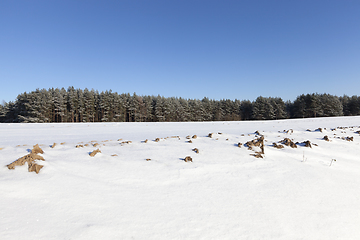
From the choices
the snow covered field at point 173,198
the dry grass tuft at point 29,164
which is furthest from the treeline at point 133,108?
the snow covered field at point 173,198

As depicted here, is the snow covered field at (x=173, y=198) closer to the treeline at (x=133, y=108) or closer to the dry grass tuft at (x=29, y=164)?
the dry grass tuft at (x=29, y=164)

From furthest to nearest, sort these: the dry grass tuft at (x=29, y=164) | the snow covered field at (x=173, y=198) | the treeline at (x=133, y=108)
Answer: the treeline at (x=133, y=108)
the dry grass tuft at (x=29, y=164)
the snow covered field at (x=173, y=198)

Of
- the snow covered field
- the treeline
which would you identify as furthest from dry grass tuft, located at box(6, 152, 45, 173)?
the treeline

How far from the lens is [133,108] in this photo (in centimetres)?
4900

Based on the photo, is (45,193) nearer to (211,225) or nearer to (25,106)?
(211,225)

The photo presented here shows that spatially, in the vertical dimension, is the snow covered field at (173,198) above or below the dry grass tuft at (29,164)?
below

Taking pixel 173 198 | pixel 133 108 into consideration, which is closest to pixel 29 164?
pixel 173 198

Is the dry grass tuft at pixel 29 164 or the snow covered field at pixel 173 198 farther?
the dry grass tuft at pixel 29 164

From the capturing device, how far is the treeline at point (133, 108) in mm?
39500

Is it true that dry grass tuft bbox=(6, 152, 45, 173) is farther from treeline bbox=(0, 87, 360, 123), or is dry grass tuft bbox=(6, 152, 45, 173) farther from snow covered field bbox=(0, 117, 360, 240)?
treeline bbox=(0, 87, 360, 123)

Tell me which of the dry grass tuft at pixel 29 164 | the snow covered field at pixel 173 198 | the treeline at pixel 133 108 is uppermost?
the treeline at pixel 133 108

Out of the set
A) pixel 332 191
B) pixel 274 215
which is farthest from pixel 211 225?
pixel 332 191

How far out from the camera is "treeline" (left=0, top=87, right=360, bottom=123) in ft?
130

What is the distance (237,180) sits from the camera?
299 centimetres
